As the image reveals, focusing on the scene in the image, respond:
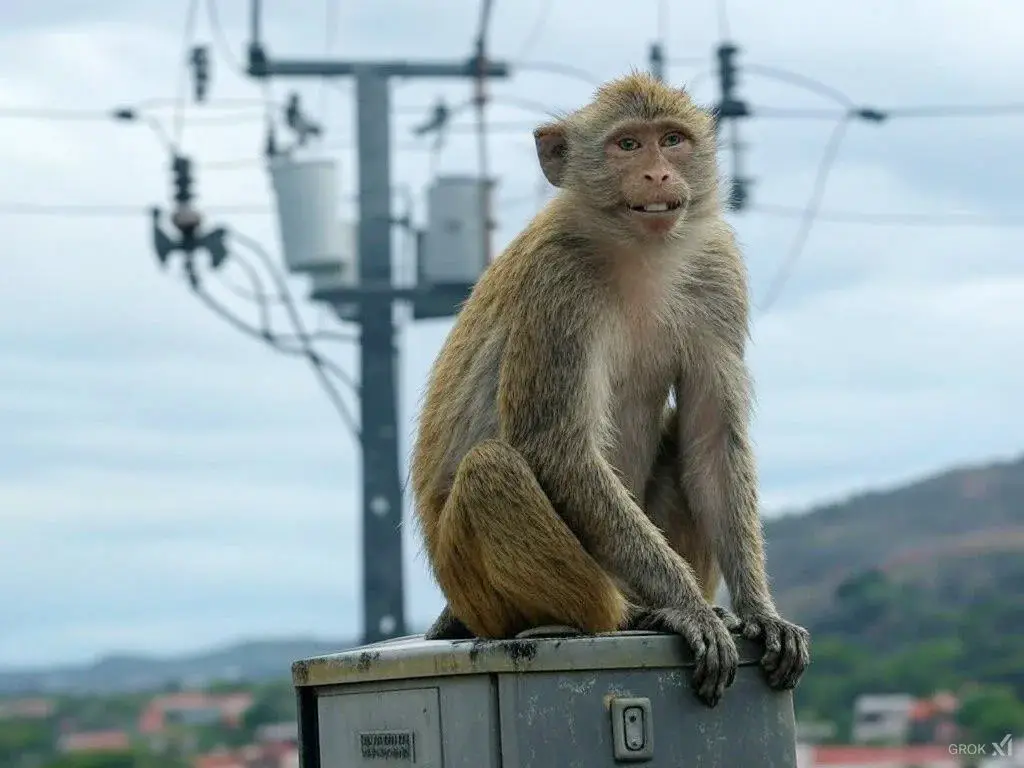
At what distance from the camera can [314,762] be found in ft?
17.4

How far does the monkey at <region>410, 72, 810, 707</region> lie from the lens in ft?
17.5

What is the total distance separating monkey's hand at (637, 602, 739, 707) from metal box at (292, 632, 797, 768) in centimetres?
3

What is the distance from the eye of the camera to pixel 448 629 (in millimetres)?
5730

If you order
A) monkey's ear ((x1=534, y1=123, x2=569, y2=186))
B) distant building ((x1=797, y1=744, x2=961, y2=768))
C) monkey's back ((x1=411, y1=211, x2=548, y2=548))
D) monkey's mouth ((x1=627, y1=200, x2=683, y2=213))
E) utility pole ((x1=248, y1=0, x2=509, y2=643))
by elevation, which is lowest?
distant building ((x1=797, y1=744, x2=961, y2=768))

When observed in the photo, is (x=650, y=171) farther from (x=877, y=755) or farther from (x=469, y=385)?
(x=877, y=755)

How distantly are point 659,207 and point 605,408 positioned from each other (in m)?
0.57

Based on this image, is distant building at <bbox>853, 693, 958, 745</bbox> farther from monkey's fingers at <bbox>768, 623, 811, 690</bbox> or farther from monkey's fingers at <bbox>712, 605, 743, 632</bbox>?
monkey's fingers at <bbox>768, 623, 811, 690</bbox>

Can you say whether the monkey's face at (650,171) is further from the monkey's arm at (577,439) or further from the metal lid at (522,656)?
the metal lid at (522,656)

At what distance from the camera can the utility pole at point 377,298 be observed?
73.6 feet

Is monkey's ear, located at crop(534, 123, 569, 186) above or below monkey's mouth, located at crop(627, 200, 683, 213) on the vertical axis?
above

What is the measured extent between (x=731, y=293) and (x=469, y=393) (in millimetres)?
802

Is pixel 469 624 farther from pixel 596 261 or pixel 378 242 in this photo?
pixel 378 242

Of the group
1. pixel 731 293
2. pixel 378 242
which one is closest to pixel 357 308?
pixel 378 242

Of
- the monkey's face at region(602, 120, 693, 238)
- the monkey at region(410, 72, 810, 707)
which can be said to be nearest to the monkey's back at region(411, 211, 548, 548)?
the monkey at region(410, 72, 810, 707)
